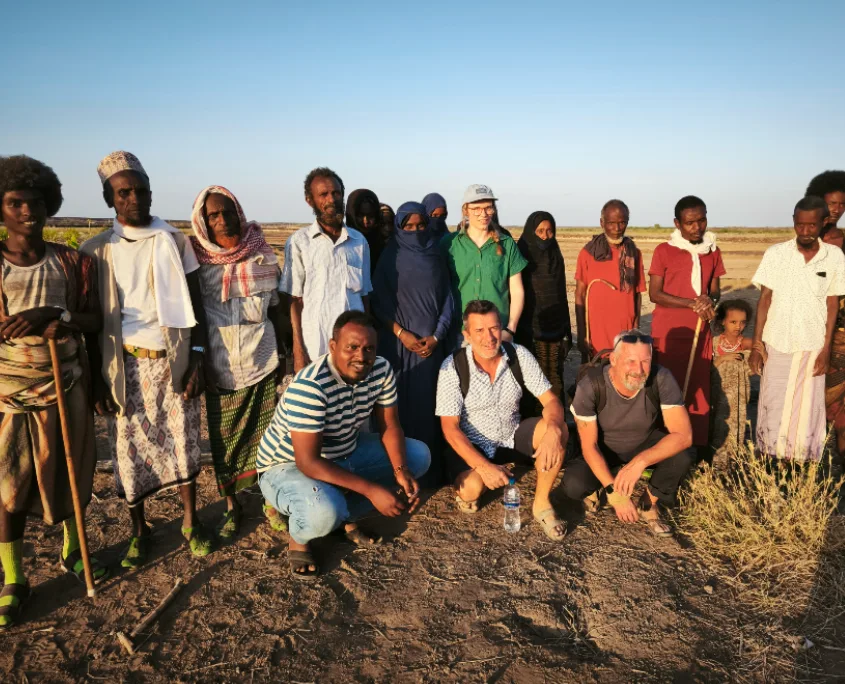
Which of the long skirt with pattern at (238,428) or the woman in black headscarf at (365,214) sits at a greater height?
the woman in black headscarf at (365,214)

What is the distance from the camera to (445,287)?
4.89m

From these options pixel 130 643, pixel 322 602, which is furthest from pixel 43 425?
pixel 322 602

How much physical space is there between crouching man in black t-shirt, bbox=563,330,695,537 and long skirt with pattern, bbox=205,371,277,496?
2.16 meters

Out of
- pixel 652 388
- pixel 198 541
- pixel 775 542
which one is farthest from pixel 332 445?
pixel 775 542

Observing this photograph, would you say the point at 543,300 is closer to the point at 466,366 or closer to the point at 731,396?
the point at 466,366

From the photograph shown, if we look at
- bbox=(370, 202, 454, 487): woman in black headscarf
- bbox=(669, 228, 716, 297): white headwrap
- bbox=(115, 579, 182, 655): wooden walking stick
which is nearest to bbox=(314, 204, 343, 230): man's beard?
bbox=(370, 202, 454, 487): woman in black headscarf

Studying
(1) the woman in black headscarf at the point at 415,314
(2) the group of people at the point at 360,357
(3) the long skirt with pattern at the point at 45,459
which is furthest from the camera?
(1) the woman in black headscarf at the point at 415,314

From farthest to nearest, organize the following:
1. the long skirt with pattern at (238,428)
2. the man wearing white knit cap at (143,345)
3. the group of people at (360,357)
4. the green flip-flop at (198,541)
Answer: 1. the long skirt with pattern at (238,428)
2. the green flip-flop at (198,541)
3. the man wearing white knit cap at (143,345)
4. the group of people at (360,357)

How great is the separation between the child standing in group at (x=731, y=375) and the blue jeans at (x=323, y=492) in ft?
8.85

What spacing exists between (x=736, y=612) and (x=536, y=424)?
1679 millimetres

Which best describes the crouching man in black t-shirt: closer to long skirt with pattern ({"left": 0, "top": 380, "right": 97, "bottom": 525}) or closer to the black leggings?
the black leggings

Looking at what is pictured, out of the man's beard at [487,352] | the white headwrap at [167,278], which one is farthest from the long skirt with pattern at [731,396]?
the white headwrap at [167,278]

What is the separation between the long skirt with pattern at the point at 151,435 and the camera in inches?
146

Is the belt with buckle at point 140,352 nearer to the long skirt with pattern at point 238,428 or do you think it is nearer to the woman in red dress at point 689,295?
the long skirt with pattern at point 238,428
